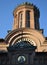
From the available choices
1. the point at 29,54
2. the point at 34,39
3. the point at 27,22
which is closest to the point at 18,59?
the point at 29,54

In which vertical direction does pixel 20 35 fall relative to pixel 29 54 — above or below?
above

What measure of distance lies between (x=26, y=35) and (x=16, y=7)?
A: 209 inches

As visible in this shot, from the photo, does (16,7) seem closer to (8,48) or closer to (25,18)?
(25,18)

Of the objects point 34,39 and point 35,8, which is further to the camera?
point 35,8

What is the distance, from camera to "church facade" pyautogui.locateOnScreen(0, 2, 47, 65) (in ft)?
90.6

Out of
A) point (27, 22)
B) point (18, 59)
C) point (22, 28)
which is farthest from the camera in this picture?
point (27, 22)

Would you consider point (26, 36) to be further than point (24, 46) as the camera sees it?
Yes

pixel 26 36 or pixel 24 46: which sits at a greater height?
pixel 26 36

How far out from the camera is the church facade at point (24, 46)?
2761 centimetres

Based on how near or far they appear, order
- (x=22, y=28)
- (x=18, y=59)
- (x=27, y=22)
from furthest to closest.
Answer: (x=27, y=22) → (x=22, y=28) → (x=18, y=59)

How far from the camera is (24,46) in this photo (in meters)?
28.2

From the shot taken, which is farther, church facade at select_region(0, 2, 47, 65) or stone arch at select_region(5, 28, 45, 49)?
stone arch at select_region(5, 28, 45, 49)

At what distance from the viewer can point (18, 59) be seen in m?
27.6

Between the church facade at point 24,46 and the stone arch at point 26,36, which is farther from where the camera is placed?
the stone arch at point 26,36
